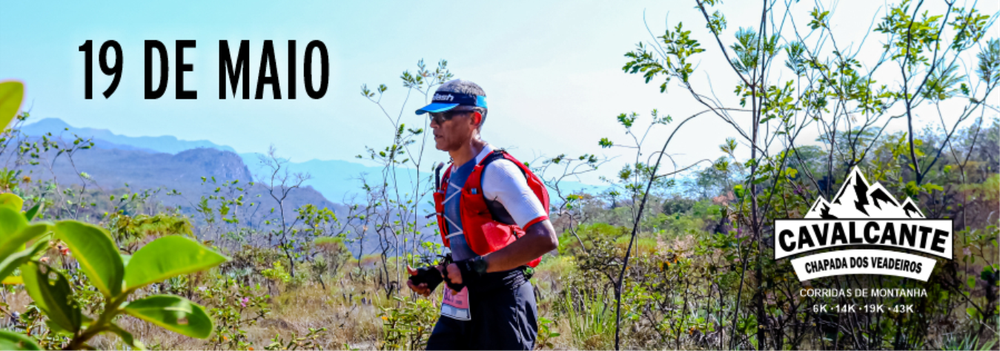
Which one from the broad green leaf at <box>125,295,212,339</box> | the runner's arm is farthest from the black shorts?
the broad green leaf at <box>125,295,212,339</box>

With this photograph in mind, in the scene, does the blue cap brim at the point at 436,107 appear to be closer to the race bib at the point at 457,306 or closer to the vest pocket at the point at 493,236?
the vest pocket at the point at 493,236

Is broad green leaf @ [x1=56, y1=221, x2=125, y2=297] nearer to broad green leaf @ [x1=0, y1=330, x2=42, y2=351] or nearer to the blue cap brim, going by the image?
broad green leaf @ [x1=0, y1=330, x2=42, y2=351]

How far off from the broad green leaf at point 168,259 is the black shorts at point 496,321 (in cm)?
181

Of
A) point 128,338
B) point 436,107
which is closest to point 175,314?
point 128,338

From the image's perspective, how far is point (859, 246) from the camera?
339 centimetres

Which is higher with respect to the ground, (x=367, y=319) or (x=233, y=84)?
(x=233, y=84)

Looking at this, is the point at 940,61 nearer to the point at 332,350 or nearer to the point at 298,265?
the point at 332,350

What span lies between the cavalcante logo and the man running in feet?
6.42

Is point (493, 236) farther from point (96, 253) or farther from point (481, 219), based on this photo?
point (96, 253)

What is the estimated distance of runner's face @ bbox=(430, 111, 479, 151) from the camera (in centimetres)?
240

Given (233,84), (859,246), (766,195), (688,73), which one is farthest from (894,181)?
(233,84)

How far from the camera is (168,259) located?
439mm

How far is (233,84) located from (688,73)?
261 centimetres

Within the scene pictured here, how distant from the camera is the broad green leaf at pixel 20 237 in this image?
1.27 feet
